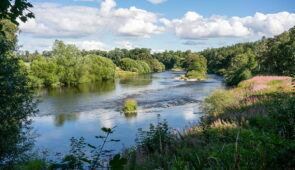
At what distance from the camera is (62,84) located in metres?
48.6

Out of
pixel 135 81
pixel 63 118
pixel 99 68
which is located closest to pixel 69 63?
pixel 99 68

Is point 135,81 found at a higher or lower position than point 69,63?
lower

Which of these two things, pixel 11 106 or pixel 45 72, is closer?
pixel 11 106

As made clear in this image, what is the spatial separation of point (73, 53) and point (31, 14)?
53200mm

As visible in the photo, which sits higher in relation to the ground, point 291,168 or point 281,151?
point 281,151

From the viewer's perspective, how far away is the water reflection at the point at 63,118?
19781 mm

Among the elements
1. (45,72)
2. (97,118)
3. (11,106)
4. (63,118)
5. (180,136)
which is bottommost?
(63,118)

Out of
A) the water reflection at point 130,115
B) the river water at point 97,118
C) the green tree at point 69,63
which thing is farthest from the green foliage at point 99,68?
the water reflection at point 130,115

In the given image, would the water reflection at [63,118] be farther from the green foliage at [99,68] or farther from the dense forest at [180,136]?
the green foliage at [99,68]

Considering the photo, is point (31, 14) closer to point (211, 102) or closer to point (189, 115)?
point (211, 102)

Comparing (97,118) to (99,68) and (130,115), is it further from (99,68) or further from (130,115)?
(99,68)

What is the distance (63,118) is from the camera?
2112 cm

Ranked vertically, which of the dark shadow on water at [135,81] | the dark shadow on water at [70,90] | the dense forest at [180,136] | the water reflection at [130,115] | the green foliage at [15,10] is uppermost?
the green foliage at [15,10]

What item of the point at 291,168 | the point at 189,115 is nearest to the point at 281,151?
the point at 291,168
